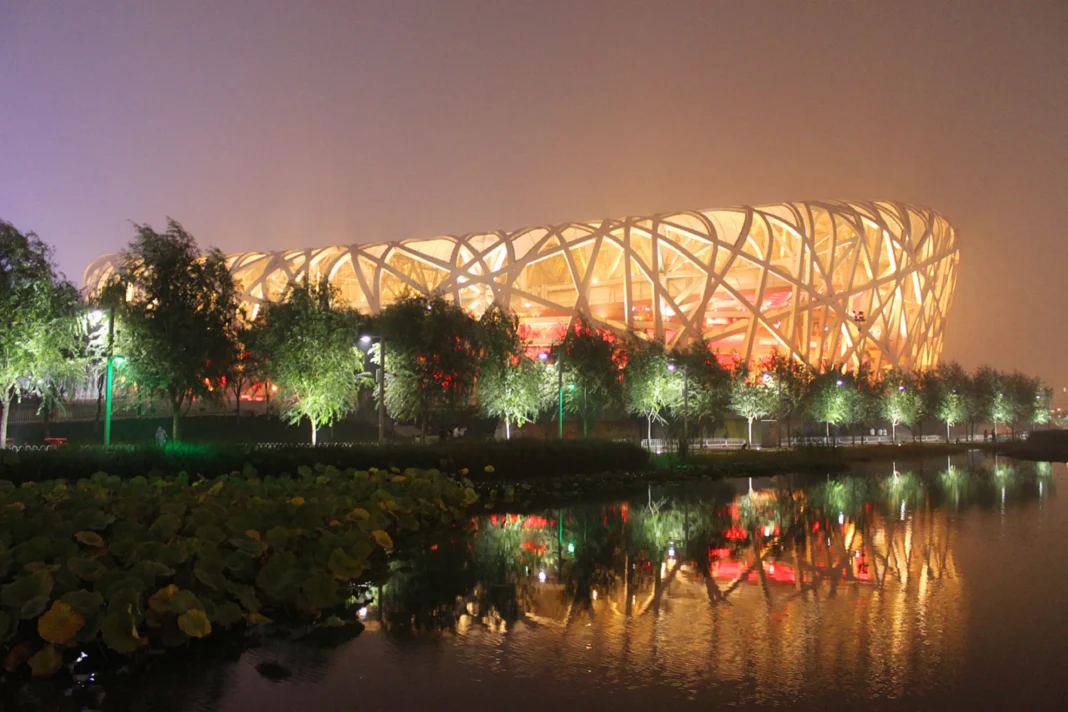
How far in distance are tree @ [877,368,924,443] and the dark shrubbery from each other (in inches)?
1671

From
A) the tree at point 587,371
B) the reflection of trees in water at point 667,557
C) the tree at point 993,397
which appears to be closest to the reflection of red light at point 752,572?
the reflection of trees in water at point 667,557

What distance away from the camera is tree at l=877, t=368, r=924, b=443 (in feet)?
207

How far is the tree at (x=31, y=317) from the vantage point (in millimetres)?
23406

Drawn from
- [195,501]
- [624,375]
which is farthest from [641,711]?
[624,375]

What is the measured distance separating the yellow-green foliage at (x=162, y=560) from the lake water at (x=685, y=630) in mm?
505

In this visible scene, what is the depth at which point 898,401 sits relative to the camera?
210 feet

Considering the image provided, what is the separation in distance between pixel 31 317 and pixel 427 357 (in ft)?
43.2

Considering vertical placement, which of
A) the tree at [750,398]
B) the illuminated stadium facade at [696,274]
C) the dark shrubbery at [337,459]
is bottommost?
the dark shrubbery at [337,459]

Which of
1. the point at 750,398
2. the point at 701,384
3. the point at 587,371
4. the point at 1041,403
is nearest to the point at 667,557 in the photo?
the point at 587,371

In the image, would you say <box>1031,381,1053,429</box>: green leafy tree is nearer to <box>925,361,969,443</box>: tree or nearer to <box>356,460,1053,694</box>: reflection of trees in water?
<box>925,361,969,443</box>: tree

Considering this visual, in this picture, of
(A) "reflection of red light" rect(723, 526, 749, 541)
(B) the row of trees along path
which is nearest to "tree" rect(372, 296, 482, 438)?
(B) the row of trees along path

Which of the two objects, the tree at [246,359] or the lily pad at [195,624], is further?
the tree at [246,359]

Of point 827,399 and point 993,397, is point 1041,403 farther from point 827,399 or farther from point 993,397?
point 827,399

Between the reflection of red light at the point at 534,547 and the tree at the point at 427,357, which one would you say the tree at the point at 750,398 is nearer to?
the tree at the point at 427,357
